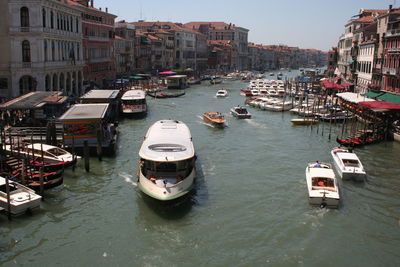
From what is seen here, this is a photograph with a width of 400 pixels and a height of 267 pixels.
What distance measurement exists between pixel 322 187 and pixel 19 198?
11540 millimetres

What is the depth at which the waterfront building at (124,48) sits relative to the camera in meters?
69.8

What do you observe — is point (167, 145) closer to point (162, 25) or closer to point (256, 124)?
point (256, 124)

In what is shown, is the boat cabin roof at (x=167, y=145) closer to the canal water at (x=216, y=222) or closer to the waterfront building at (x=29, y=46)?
Result: the canal water at (x=216, y=222)

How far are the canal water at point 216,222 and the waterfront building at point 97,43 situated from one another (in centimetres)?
A: 3005

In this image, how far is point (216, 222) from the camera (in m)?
16.2

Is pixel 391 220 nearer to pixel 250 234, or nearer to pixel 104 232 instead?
pixel 250 234

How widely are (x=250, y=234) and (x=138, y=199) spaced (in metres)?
5.23

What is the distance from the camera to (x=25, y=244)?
14438 millimetres

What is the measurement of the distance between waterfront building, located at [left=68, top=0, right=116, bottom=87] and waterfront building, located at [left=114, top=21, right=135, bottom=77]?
8.21 meters

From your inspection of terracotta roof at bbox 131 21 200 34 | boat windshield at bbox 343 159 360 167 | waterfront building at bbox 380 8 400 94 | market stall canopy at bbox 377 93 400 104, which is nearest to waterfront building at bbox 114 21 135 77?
terracotta roof at bbox 131 21 200 34

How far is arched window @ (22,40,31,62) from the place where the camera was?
116ft

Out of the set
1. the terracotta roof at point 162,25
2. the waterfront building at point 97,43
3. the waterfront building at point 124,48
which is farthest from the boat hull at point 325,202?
the terracotta roof at point 162,25

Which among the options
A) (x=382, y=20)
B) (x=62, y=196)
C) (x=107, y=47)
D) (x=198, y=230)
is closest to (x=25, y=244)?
(x=62, y=196)

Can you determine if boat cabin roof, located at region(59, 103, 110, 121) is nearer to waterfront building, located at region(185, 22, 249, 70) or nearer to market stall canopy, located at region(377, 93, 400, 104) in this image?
market stall canopy, located at region(377, 93, 400, 104)
